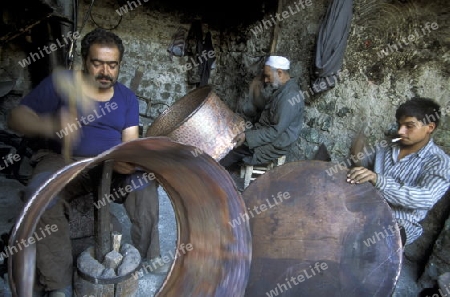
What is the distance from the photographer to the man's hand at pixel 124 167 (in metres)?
2.16

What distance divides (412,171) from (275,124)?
177 cm

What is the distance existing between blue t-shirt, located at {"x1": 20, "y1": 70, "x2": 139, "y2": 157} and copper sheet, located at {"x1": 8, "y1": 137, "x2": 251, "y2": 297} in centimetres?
64

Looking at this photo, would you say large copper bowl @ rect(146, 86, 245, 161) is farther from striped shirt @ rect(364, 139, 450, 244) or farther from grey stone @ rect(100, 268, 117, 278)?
striped shirt @ rect(364, 139, 450, 244)

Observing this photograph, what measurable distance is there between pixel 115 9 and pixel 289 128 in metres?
4.54

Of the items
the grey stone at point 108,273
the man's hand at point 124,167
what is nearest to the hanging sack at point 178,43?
the man's hand at point 124,167

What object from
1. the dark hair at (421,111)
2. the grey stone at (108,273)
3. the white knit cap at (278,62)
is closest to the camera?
the grey stone at (108,273)

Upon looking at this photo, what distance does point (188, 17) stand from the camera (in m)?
6.95

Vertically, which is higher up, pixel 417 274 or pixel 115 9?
pixel 115 9

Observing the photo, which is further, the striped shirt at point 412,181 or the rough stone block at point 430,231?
the rough stone block at point 430,231

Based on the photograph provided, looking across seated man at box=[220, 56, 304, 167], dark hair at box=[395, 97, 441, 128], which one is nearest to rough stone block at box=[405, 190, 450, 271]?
dark hair at box=[395, 97, 441, 128]

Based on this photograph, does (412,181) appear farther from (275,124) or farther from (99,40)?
(99,40)

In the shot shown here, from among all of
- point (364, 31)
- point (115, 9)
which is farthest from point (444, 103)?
point (115, 9)

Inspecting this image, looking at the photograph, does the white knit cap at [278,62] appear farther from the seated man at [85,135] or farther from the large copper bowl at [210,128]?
the seated man at [85,135]

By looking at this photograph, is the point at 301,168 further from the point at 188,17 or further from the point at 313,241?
the point at 188,17
